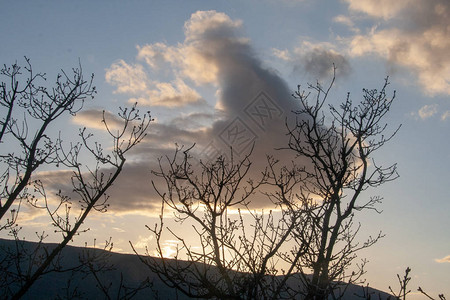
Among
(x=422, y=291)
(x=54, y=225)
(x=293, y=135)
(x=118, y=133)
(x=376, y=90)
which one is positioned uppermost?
(x=376, y=90)

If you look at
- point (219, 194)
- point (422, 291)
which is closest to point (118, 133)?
point (219, 194)

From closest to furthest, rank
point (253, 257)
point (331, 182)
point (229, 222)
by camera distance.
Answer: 1. point (253, 257)
2. point (229, 222)
3. point (331, 182)

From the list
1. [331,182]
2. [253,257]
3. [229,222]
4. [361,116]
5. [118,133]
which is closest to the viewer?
[253,257]

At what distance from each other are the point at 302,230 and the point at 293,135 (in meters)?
2.28

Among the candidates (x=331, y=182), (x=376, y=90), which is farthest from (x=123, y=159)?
(x=376, y=90)

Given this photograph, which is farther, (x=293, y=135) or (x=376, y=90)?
(x=376, y=90)

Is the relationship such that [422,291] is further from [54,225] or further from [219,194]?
[54,225]

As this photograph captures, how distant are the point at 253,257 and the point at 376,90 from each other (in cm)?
666

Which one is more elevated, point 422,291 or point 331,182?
point 331,182

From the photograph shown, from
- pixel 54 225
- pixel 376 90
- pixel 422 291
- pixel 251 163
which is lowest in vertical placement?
pixel 422 291

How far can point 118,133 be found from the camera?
11.1 meters

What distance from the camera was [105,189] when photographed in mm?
10438

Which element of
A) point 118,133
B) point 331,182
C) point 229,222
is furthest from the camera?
point 118,133

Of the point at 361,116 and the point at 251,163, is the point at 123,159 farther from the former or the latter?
the point at 361,116
